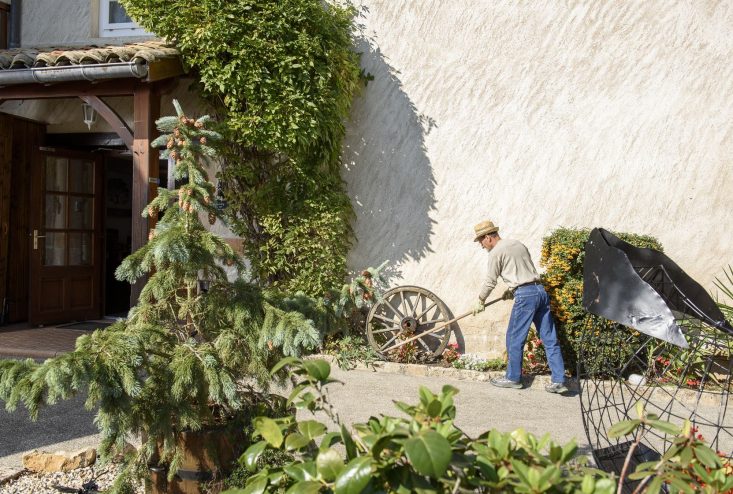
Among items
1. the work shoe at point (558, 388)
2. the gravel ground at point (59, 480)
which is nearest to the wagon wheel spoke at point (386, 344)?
the work shoe at point (558, 388)

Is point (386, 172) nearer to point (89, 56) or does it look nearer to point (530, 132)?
point (530, 132)

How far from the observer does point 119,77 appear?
21.8 feet

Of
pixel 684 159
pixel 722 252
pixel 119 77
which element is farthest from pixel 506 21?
pixel 119 77

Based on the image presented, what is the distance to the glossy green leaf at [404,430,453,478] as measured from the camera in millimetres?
1333

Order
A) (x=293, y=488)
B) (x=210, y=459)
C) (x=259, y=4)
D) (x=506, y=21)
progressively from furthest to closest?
(x=506, y=21) → (x=259, y=4) → (x=210, y=459) → (x=293, y=488)

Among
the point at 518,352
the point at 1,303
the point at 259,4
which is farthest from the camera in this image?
the point at 1,303

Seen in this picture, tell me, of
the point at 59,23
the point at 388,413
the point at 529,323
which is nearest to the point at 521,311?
the point at 529,323

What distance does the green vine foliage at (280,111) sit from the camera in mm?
7023

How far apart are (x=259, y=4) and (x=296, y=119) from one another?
1.24m

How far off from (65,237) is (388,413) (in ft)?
19.4

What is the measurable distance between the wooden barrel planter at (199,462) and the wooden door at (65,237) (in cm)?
651

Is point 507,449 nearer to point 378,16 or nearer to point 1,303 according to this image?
point 378,16

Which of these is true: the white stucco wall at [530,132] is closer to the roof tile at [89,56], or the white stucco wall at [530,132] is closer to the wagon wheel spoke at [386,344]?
the wagon wheel spoke at [386,344]

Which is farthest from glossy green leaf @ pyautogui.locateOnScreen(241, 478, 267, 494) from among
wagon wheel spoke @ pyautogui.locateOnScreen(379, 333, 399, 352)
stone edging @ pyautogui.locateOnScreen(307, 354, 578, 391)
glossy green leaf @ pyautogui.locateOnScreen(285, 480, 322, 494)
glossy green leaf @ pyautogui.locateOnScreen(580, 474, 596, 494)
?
wagon wheel spoke @ pyautogui.locateOnScreen(379, 333, 399, 352)
